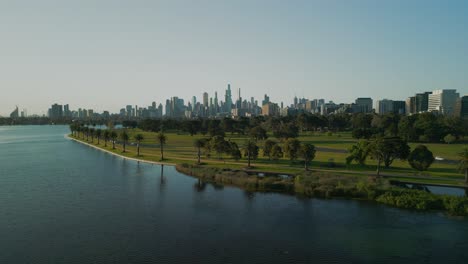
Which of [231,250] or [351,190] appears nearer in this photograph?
[231,250]

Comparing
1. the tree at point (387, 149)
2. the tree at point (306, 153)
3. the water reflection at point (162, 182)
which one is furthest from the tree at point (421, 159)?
the water reflection at point (162, 182)

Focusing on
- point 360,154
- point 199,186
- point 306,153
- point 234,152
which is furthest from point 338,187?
point 234,152

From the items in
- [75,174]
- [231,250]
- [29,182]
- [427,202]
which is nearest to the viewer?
[231,250]

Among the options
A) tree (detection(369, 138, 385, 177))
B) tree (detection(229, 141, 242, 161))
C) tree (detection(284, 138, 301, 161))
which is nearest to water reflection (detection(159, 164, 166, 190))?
tree (detection(229, 141, 242, 161))

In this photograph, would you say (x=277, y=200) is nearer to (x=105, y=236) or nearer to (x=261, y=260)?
(x=261, y=260)

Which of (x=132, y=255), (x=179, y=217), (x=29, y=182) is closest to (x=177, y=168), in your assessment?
(x=29, y=182)

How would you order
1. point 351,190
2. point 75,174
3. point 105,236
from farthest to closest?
1. point 75,174
2. point 351,190
3. point 105,236

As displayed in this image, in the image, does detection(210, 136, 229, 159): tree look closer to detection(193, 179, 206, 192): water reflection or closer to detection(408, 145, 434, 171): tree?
detection(193, 179, 206, 192): water reflection
